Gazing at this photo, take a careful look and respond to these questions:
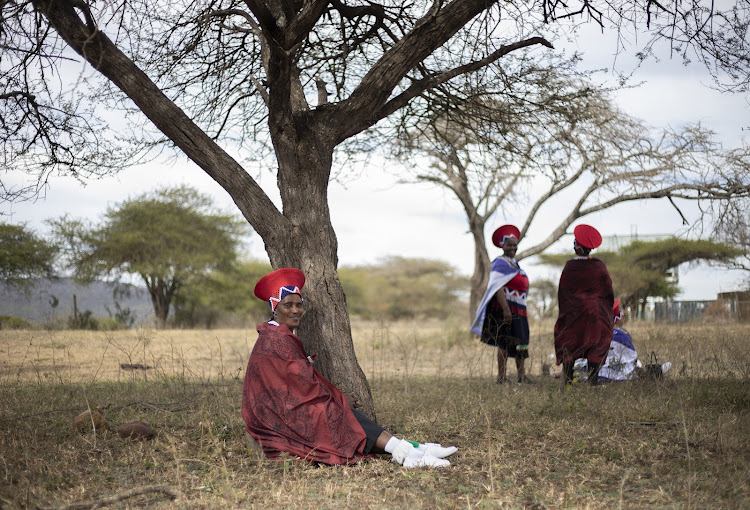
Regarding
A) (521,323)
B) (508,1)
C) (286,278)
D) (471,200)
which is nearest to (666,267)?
(471,200)

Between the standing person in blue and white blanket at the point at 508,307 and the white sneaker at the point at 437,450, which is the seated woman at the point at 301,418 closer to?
the white sneaker at the point at 437,450

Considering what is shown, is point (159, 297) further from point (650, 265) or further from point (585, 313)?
point (585, 313)

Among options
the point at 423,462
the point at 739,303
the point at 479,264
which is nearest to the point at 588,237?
the point at 423,462

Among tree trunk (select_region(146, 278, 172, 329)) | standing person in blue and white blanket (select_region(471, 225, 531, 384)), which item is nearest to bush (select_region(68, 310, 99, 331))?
tree trunk (select_region(146, 278, 172, 329))

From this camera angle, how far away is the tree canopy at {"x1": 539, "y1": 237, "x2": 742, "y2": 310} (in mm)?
28312

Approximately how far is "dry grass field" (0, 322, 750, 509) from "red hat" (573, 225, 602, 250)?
1626 mm

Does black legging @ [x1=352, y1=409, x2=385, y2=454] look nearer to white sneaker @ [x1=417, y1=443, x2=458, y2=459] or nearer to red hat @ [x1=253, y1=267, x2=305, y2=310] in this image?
white sneaker @ [x1=417, y1=443, x2=458, y2=459]

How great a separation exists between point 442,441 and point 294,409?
143cm

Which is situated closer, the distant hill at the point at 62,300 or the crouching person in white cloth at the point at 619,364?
the crouching person in white cloth at the point at 619,364

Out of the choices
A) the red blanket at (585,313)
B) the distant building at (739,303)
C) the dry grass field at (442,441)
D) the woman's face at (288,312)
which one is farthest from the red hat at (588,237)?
the distant building at (739,303)

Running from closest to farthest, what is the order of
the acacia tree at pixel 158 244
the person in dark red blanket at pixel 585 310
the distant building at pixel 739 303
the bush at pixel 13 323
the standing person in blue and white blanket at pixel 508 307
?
the person in dark red blanket at pixel 585 310
the standing person in blue and white blanket at pixel 508 307
the bush at pixel 13 323
the distant building at pixel 739 303
the acacia tree at pixel 158 244

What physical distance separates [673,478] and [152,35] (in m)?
6.77

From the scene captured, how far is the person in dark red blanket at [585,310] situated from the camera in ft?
25.4

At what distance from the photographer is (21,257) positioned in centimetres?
1614
